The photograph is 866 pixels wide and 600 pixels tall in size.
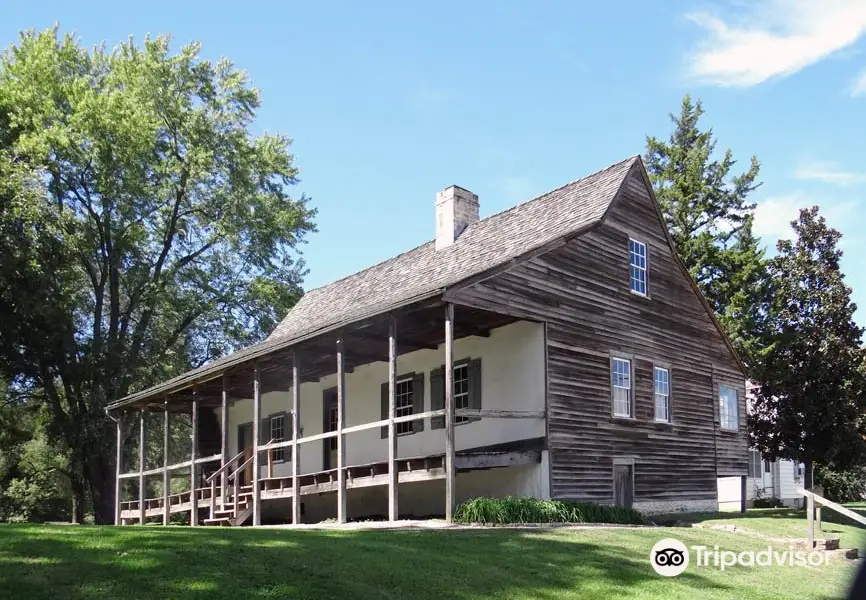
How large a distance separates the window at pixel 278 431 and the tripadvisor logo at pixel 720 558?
48.0 feet

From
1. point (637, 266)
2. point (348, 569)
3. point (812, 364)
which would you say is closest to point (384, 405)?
point (637, 266)

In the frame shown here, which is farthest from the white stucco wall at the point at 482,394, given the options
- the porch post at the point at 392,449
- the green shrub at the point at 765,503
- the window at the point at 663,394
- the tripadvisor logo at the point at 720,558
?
the green shrub at the point at 765,503

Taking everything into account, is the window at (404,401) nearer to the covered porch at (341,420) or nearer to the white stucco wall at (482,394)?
the covered porch at (341,420)

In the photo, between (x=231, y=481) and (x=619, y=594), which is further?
(x=231, y=481)

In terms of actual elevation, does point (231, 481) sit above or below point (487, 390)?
below

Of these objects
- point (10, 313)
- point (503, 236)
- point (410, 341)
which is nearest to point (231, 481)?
point (410, 341)

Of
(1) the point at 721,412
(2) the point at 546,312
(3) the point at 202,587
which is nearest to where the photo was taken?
(3) the point at 202,587

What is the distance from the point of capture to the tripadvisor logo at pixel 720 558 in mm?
12344

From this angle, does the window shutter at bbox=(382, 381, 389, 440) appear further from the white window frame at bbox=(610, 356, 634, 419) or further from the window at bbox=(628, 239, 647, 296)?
the window at bbox=(628, 239, 647, 296)

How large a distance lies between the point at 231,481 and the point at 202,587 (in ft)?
54.2

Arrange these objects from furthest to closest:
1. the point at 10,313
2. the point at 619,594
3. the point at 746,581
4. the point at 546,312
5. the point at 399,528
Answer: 1. the point at 10,313
2. the point at 546,312
3. the point at 399,528
4. the point at 746,581
5. the point at 619,594

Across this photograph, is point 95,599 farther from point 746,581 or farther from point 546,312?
point 546,312

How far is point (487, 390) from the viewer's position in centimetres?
1978

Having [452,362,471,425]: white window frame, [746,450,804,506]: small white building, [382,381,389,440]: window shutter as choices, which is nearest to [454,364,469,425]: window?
[452,362,471,425]: white window frame
